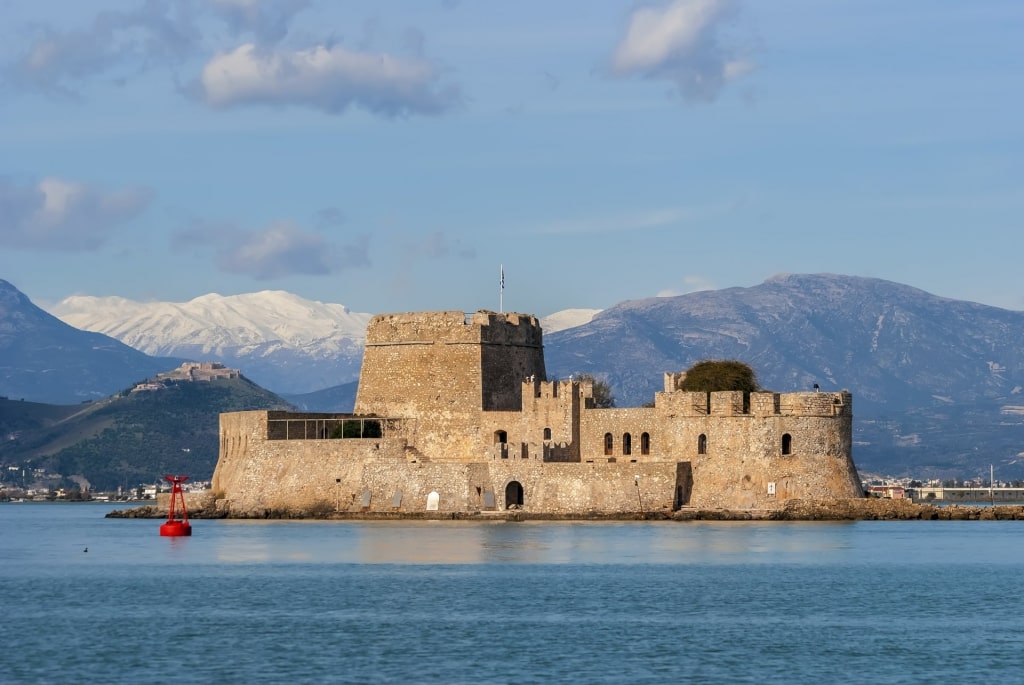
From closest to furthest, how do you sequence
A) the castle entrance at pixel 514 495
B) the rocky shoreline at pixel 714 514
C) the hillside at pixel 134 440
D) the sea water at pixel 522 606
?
1. the sea water at pixel 522 606
2. the rocky shoreline at pixel 714 514
3. the castle entrance at pixel 514 495
4. the hillside at pixel 134 440

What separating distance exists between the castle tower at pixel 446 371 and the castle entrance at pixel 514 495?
436 cm

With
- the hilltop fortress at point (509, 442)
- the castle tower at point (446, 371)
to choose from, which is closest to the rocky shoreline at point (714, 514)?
the hilltop fortress at point (509, 442)

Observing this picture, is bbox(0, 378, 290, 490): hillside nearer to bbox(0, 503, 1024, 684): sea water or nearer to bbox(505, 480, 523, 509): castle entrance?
bbox(505, 480, 523, 509): castle entrance

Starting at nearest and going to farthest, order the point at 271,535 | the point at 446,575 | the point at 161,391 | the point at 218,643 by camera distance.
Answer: the point at 218,643
the point at 446,575
the point at 271,535
the point at 161,391

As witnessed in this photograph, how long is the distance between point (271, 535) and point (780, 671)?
113 ft

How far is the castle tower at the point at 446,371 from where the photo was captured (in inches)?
2763

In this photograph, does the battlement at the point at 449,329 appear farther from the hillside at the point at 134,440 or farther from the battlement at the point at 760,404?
the hillside at the point at 134,440

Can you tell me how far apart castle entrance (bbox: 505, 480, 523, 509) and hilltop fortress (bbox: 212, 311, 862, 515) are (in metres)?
0.05

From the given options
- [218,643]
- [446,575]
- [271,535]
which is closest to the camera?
[218,643]

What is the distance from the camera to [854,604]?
41000 millimetres

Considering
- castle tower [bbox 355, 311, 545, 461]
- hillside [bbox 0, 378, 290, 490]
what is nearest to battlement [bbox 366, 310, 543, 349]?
castle tower [bbox 355, 311, 545, 461]

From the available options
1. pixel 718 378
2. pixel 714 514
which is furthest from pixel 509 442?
pixel 714 514

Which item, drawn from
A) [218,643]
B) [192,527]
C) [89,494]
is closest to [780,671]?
[218,643]

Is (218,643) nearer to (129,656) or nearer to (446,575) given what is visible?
(129,656)
